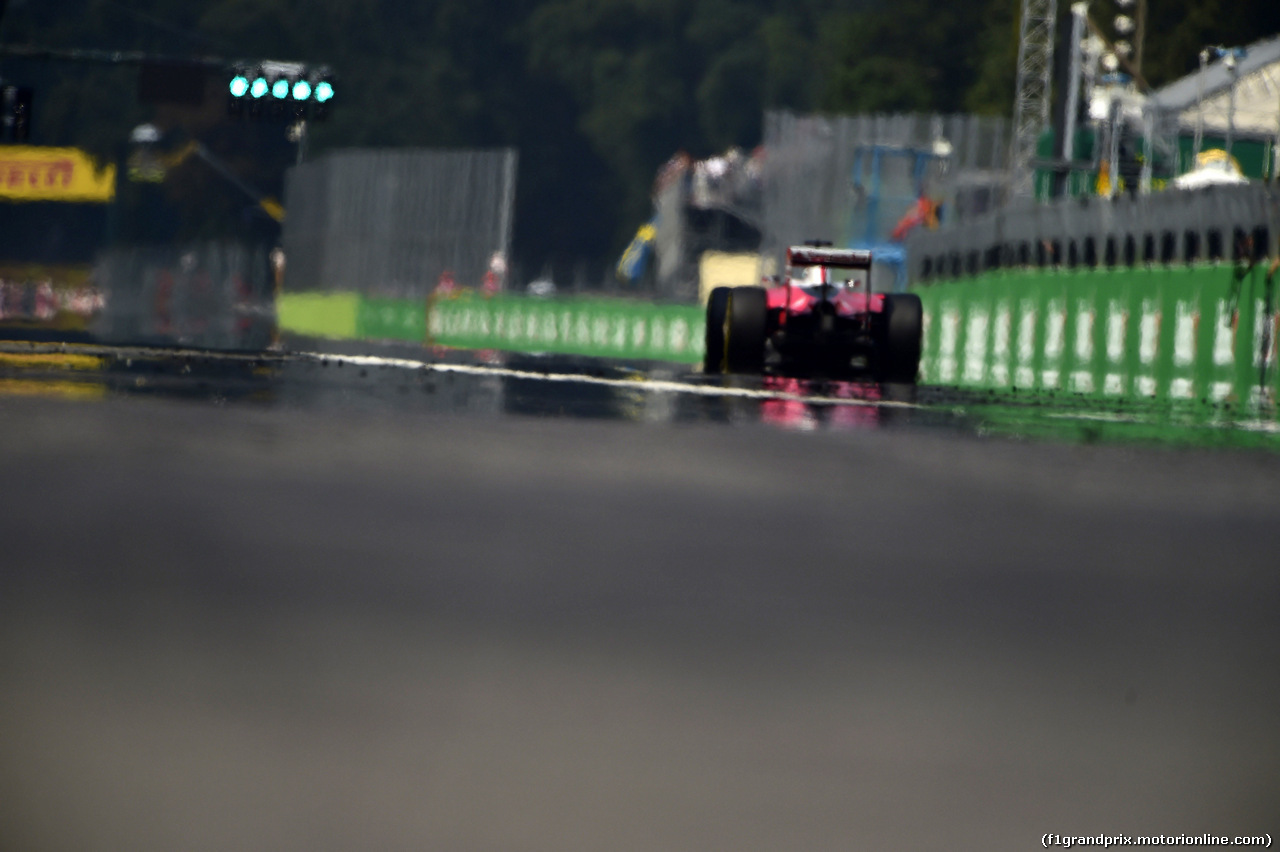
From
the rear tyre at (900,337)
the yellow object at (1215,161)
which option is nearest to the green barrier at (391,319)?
the yellow object at (1215,161)

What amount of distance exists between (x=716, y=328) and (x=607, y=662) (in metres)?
15.6

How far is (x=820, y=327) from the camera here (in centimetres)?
1919

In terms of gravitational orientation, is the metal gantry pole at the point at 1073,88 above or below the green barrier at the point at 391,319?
above

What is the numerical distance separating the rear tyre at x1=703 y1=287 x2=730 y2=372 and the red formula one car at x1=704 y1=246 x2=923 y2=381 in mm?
21

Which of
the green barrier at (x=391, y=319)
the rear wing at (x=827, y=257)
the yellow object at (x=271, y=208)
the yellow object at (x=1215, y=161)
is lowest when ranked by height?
the green barrier at (x=391, y=319)

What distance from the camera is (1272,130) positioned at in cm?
4047

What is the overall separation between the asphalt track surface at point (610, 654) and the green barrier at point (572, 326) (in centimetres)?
2719

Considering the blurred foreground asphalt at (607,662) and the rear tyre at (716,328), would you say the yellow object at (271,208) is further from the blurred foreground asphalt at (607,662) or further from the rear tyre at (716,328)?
the blurred foreground asphalt at (607,662)

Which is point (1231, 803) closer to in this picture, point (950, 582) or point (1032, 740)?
point (1032, 740)

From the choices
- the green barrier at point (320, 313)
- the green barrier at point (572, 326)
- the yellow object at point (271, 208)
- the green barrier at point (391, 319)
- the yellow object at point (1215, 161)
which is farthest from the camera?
the yellow object at point (271, 208)

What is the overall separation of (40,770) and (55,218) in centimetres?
9913

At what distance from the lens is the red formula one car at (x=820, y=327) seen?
19000 mm

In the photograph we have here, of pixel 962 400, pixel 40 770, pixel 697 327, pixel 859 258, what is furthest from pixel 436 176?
pixel 40 770

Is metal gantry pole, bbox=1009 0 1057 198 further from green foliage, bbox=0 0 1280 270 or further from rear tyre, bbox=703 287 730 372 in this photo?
green foliage, bbox=0 0 1280 270
